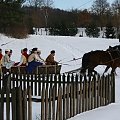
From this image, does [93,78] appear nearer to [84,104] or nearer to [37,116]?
[84,104]

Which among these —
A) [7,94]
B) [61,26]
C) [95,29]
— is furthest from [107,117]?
[95,29]

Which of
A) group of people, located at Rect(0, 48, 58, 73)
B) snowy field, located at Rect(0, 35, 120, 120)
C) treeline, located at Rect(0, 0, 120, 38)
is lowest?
snowy field, located at Rect(0, 35, 120, 120)

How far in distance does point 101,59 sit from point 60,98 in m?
11.8

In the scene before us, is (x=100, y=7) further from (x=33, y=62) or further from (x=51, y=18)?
(x=33, y=62)

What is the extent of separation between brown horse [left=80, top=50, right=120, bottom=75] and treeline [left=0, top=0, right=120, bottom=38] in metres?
19.7

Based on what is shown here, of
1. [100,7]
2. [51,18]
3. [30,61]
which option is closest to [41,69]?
[30,61]

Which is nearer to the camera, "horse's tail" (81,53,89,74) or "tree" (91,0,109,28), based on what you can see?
"horse's tail" (81,53,89,74)

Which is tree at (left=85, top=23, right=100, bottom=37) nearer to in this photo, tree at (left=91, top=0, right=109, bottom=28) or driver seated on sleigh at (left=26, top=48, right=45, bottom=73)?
tree at (left=91, top=0, right=109, bottom=28)

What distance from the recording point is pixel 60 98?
8.62 meters

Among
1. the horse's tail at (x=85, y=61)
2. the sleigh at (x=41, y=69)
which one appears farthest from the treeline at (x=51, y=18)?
the sleigh at (x=41, y=69)

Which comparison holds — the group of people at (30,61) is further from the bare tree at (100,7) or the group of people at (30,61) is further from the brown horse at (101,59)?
the bare tree at (100,7)

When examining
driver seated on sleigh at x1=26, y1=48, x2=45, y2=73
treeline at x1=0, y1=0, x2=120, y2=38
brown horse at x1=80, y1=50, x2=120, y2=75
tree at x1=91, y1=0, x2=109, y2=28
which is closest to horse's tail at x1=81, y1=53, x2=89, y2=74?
brown horse at x1=80, y1=50, x2=120, y2=75

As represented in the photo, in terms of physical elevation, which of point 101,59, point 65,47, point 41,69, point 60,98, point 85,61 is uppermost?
point 60,98

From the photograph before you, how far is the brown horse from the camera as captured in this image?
19844 mm
